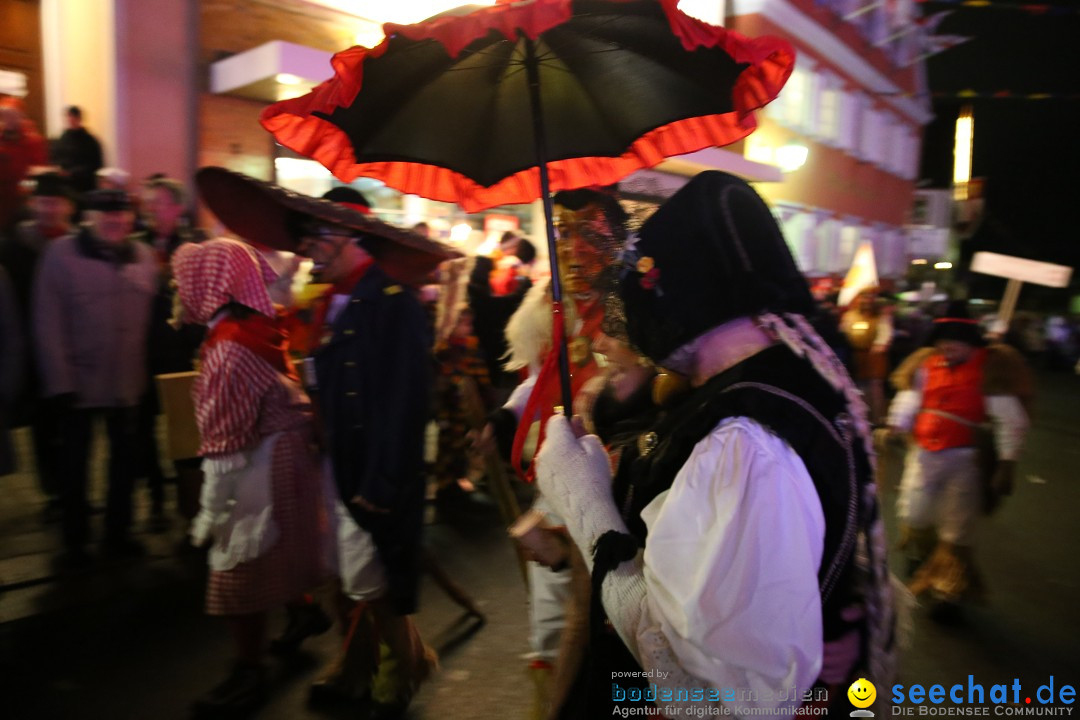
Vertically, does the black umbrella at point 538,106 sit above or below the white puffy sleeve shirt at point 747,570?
above

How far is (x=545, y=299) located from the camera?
3.66 metres

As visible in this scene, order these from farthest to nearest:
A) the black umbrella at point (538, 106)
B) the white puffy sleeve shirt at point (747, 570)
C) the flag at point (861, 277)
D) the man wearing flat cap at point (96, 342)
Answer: the flag at point (861, 277)
the man wearing flat cap at point (96, 342)
the black umbrella at point (538, 106)
the white puffy sleeve shirt at point (747, 570)

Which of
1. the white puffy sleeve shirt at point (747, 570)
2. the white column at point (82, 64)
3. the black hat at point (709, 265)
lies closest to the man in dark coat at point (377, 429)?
the black hat at point (709, 265)

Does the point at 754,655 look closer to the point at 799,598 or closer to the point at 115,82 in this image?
the point at 799,598

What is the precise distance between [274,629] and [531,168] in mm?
2970

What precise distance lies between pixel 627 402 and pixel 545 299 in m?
1.30

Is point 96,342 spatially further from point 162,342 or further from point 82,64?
point 82,64

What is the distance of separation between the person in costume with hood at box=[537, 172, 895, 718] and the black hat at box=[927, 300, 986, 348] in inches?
148

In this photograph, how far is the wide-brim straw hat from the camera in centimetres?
298

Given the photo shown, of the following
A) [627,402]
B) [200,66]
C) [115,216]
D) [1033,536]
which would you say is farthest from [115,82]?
[1033,536]

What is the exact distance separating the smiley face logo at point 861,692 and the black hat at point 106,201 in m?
4.84

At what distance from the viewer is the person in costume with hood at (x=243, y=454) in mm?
3143

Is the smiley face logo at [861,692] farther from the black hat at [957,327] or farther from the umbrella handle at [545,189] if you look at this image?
the black hat at [957,327]

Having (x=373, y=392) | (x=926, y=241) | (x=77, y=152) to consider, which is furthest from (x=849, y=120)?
(x=373, y=392)
